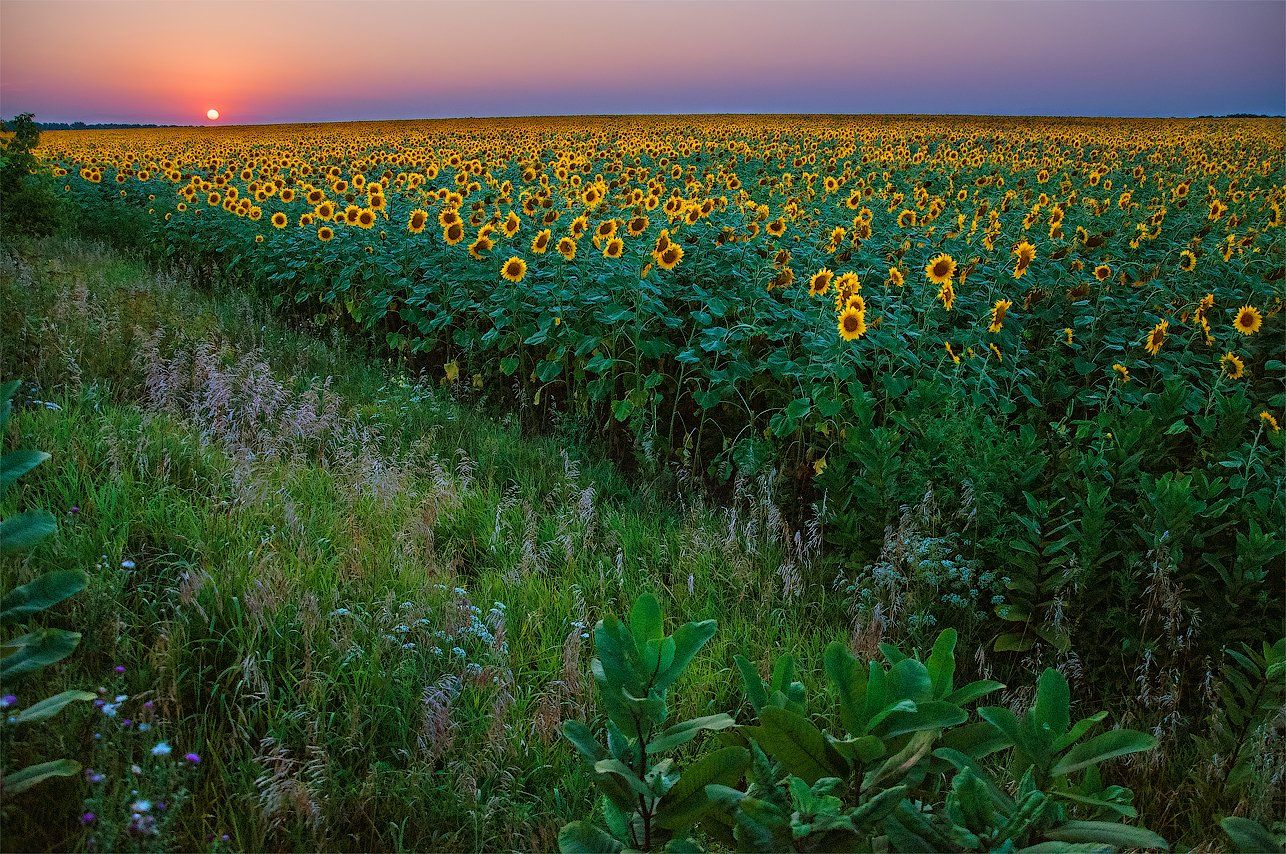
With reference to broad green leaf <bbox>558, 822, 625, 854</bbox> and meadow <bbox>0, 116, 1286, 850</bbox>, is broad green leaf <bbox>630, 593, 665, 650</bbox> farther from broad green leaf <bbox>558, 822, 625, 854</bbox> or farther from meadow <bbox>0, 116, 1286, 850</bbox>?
broad green leaf <bbox>558, 822, 625, 854</bbox>

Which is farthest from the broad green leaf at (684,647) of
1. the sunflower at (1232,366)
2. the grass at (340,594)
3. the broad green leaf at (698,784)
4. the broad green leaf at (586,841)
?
the sunflower at (1232,366)

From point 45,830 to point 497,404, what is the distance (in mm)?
3990

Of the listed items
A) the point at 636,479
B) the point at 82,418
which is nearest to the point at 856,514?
the point at 636,479

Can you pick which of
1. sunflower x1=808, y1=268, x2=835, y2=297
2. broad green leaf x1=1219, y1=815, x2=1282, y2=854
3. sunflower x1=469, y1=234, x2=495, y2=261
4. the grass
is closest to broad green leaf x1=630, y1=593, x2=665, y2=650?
broad green leaf x1=1219, y1=815, x2=1282, y2=854

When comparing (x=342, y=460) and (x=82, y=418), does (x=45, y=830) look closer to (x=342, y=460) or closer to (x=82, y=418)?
(x=342, y=460)

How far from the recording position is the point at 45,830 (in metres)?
1.88

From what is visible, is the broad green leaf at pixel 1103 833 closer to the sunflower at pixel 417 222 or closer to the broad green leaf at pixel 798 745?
the broad green leaf at pixel 798 745

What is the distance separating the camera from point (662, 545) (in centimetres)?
366

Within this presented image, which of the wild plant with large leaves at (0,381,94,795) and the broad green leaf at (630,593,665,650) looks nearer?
the broad green leaf at (630,593,665,650)

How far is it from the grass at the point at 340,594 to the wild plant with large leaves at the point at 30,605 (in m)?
0.21

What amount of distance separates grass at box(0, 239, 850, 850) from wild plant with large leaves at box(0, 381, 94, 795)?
0.70 ft

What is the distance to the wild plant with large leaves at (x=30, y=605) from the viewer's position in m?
1.62

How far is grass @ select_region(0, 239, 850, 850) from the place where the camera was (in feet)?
6.86

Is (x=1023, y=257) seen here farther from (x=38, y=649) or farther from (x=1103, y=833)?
(x=38, y=649)
